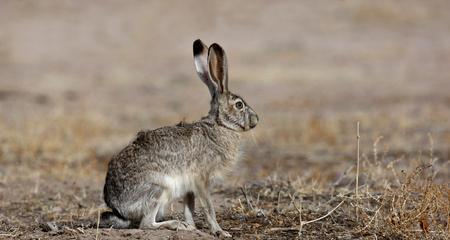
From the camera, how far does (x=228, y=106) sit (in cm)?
587

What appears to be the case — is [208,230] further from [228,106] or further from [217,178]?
[228,106]

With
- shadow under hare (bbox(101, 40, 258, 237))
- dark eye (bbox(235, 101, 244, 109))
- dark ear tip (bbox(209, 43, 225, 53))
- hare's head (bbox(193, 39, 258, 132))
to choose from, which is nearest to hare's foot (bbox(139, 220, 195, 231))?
shadow under hare (bbox(101, 40, 258, 237))

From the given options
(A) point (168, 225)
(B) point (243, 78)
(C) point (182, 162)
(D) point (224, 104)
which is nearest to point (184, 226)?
(A) point (168, 225)

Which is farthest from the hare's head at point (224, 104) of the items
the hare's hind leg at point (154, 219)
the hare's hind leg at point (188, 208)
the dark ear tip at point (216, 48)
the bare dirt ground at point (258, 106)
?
the hare's hind leg at point (154, 219)

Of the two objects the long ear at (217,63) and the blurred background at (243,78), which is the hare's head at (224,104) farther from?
the blurred background at (243,78)

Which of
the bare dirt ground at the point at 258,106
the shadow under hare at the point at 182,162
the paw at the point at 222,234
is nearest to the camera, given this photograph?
the paw at the point at 222,234

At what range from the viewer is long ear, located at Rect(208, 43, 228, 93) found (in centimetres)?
571

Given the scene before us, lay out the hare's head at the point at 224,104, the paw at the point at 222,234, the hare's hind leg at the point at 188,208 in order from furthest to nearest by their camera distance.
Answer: the hare's head at the point at 224,104 < the hare's hind leg at the point at 188,208 < the paw at the point at 222,234

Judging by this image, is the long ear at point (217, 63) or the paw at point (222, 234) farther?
the long ear at point (217, 63)

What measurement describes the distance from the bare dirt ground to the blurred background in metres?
0.06

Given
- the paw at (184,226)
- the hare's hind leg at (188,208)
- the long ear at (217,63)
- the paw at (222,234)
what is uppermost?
the long ear at (217,63)

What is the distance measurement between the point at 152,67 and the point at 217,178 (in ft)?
64.0

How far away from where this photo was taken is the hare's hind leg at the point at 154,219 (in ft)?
17.8

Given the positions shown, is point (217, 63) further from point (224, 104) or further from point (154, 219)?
point (154, 219)
